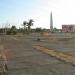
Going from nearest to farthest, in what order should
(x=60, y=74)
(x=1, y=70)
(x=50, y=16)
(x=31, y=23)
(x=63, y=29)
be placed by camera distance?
(x=60, y=74) → (x=1, y=70) → (x=50, y=16) → (x=31, y=23) → (x=63, y=29)

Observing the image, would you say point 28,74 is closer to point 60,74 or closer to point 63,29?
point 60,74

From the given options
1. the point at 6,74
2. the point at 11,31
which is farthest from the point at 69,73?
the point at 11,31

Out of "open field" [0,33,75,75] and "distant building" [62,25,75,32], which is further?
"distant building" [62,25,75,32]

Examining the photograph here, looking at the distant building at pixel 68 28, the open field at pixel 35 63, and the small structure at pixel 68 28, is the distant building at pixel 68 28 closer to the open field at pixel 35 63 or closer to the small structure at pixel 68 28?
the small structure at pixel 68 28

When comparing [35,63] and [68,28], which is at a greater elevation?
[68,28]

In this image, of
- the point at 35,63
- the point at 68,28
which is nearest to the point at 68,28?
the point at 68,28

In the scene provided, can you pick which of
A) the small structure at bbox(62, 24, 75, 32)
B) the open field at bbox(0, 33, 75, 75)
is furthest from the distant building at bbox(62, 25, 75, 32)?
the open field at bbox(0, 33, 75, 75)

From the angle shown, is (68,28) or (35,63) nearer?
(35,63)

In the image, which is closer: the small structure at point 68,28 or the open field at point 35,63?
the open field at point 35,63

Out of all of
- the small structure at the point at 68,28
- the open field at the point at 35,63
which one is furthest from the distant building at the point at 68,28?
the open field at the point at 35,63

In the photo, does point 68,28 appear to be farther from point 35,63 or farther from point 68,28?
point 35,63

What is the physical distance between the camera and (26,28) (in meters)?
165

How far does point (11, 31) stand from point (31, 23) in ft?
81.7

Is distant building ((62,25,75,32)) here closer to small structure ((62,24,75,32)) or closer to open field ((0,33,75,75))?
small structure ((62,24,75,32))
